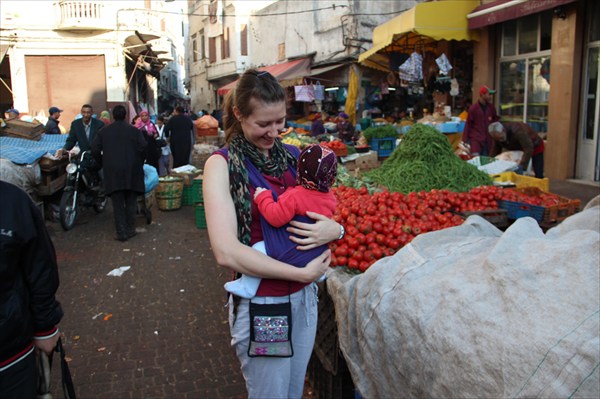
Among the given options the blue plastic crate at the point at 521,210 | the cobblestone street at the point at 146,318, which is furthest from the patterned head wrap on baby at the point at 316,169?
the blue plastic crate at the point at 521,210

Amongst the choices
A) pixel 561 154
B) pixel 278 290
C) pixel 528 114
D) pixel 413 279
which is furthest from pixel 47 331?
A: pixel 528 114

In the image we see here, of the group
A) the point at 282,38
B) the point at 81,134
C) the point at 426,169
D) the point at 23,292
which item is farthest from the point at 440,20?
the point at 282,38

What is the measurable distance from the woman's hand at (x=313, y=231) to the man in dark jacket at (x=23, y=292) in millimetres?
1245

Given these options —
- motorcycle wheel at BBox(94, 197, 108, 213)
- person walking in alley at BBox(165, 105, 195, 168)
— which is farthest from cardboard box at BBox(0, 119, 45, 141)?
person walking in alley at BBox(165, 105, 195, 168)

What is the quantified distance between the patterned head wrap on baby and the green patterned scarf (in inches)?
6.7

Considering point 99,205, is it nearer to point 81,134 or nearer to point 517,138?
point 81,134

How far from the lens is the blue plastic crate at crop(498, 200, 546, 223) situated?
4.96 metres

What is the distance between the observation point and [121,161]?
7.68 meters

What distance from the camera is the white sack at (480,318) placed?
2088 millimetres

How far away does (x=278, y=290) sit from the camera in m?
2.08

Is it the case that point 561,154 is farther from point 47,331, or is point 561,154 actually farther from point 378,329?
point 47,331

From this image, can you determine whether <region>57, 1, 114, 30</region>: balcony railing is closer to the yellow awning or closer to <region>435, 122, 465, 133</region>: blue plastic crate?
the yellow awning

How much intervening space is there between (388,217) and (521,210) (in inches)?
62.4

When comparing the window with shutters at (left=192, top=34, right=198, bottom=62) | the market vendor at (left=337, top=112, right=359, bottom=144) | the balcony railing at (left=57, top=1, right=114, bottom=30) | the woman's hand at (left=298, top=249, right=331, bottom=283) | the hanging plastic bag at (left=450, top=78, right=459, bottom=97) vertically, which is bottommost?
the woman's hand at (left=298, top=249, right=331, bottom=283)
